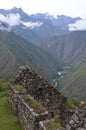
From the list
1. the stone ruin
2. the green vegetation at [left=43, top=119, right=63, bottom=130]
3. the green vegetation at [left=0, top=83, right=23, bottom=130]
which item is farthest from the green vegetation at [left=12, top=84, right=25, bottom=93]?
the green vegetation at [left=43, top=119, right=63, bottom=130]

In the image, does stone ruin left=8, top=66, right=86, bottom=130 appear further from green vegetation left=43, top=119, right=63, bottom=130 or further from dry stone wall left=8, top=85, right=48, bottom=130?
green vegetation left=43, top=119, right=63, bottom=130

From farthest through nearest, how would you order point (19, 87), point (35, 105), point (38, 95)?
point (38, 95) < point (19, 87) < point (35, 105)

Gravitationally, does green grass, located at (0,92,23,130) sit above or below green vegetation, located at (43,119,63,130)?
above

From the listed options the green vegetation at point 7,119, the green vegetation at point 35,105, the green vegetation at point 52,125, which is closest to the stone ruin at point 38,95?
the green vegetation at point 7,119

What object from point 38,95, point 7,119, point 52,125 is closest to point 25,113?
point 7,119

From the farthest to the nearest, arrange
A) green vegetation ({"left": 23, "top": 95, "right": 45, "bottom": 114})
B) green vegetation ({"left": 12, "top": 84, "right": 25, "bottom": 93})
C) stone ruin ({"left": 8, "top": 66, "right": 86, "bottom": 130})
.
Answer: green vegetation ({"left": 12, "top": 84, "right": 25, "bottom": 93})
stone ruin ({"left": 8, "top": 66, "right": 86, "bottom": 130})
green vegetation ({"left": 23, "top": 95, "right": 45, "bottom": 114})

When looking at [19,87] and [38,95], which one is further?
[38,95]

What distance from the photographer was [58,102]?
668 inches

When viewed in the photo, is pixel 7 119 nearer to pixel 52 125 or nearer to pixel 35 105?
pixel 35 105

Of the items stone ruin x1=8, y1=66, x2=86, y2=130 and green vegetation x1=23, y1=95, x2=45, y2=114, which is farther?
stone ruin x1=8, y1=66, x2=86, y2=130

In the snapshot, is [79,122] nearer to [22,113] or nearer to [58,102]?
[22,113]

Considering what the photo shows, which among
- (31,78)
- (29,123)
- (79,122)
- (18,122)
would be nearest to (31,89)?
(31,78)

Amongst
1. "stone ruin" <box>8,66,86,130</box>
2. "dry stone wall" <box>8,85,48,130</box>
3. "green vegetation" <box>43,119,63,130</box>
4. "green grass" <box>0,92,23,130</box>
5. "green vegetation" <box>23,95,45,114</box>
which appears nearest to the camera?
"green vegetation" <box>43,119,63,130</box>

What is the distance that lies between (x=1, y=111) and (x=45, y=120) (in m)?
5.77
